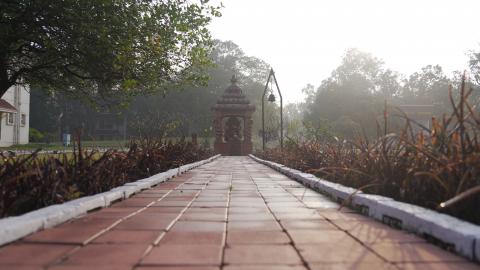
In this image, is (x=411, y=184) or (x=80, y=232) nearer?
(x=80, y=232)

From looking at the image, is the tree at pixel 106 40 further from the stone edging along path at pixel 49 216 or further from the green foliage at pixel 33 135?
the green foliage at pixel 33 135

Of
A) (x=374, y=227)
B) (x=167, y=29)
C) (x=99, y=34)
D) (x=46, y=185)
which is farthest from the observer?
(x=167, y=29)

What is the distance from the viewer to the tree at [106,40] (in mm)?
10016

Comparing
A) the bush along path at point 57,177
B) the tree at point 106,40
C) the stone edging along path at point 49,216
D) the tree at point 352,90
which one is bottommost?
the stone edging along path at point 49,216

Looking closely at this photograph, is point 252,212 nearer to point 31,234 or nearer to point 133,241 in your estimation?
point 133,241

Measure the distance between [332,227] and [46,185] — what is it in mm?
2766

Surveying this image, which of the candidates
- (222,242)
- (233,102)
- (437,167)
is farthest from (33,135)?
(437,167)

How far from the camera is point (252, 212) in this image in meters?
4.32

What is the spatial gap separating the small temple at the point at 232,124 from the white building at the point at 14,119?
1645cm

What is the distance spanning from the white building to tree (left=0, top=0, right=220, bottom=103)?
2303 cm

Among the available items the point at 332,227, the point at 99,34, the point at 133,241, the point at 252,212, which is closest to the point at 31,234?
the point at 133,241

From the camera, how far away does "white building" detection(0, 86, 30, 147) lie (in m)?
33.1

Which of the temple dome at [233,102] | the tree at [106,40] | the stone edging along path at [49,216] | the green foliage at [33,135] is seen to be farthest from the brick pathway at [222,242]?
the green foliage at [33,135]

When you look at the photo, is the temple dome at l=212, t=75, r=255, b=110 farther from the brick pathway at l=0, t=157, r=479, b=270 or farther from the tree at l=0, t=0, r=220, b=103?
the brick pathway at l=0, t=157, r=479, b=270
